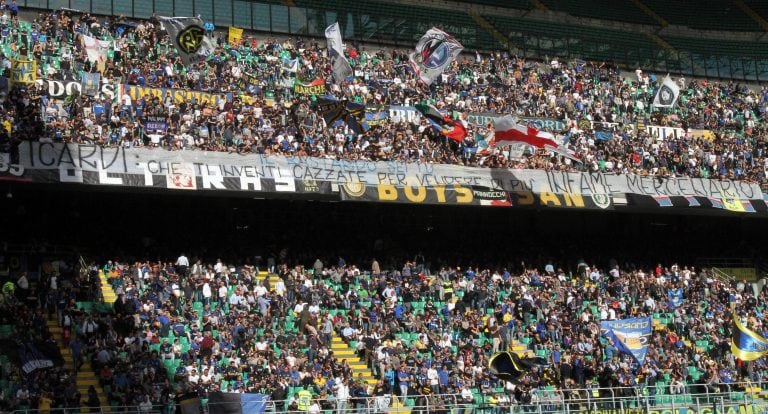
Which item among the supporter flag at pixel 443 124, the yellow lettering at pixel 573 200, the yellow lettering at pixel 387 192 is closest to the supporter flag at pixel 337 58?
the supporter flag at pixel 443 124

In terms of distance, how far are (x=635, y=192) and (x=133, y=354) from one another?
2051 centimetres

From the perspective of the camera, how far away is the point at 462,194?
39125 mm

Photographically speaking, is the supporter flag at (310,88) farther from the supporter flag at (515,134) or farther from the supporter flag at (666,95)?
the supporter flag at (666,95)

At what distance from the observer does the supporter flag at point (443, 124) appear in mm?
40750

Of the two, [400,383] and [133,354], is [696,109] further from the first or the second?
[133,354]

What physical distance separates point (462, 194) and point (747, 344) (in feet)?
35.2

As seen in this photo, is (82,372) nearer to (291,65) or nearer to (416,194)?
(416,194)

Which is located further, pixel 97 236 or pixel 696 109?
pixel 696 109

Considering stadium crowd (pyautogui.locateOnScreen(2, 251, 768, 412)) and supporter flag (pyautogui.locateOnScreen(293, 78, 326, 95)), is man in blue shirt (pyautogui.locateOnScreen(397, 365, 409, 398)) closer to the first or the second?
stadium crowd (pyautogui.locateOnScreen(2, 251, 768, 412))

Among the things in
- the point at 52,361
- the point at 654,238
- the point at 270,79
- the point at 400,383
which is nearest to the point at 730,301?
the point at 654,238

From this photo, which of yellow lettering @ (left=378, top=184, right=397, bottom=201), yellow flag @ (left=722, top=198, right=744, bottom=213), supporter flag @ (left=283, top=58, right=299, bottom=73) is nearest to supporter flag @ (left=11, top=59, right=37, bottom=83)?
supporter flag @ (left=283, top=58, right=299, bottom=73)

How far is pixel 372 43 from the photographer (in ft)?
161

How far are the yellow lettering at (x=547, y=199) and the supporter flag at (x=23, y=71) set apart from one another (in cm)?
1761

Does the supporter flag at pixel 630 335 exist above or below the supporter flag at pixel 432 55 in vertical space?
below
